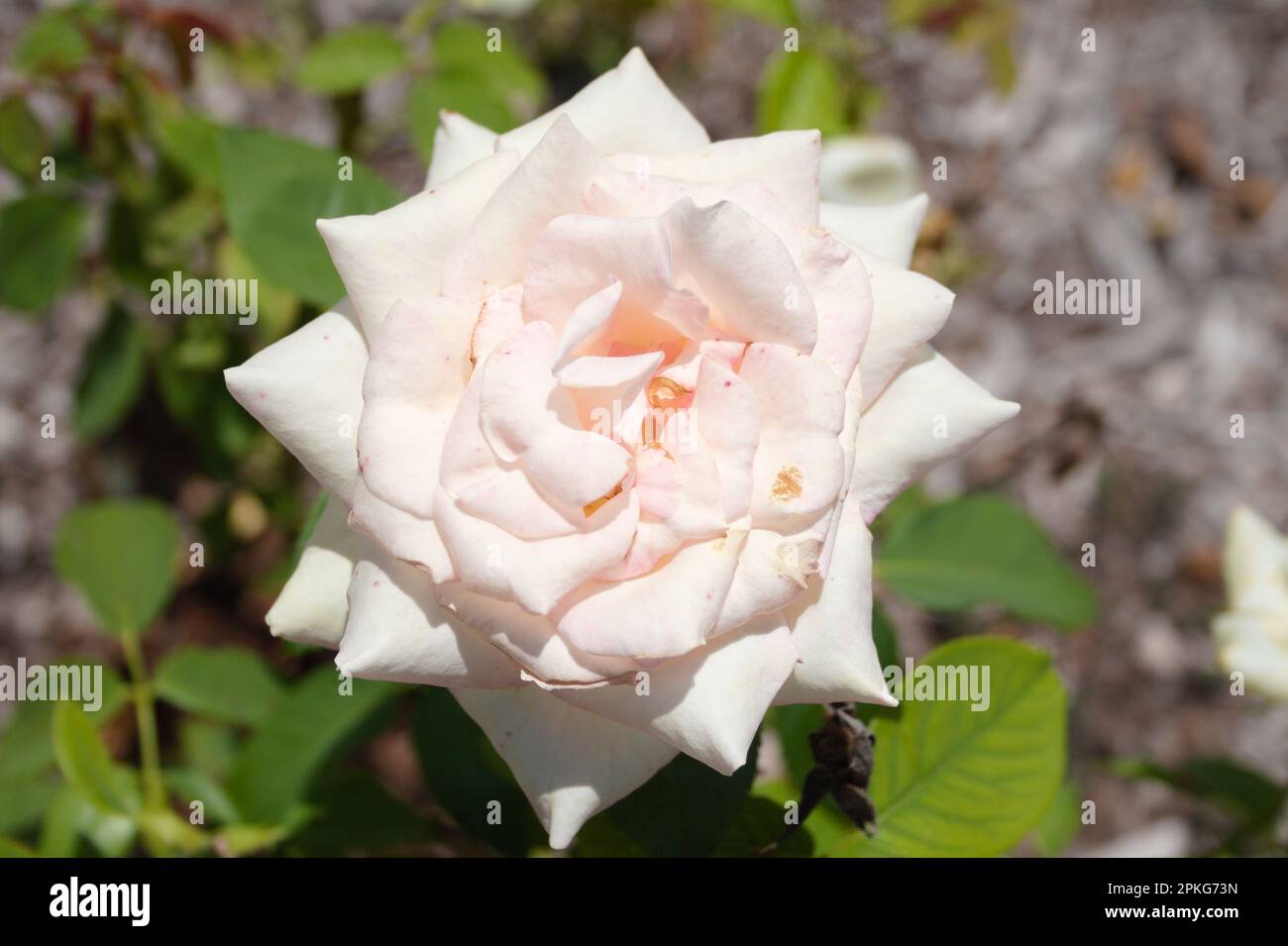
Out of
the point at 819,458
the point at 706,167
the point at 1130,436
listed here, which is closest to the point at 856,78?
the point at 1130,436

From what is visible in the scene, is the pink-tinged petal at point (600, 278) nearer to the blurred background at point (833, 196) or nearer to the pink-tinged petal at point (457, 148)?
the pink-tinged petal at point (457, 148)

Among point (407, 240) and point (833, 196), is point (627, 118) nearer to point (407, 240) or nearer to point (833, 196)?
point (407, 240)

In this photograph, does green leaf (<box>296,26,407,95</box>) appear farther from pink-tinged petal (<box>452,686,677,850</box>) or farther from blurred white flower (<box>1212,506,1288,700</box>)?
blurred white flower (<box>1212,506,1288,700</box>)

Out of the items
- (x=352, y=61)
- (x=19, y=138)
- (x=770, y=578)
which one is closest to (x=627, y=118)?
(x=770, y=578)

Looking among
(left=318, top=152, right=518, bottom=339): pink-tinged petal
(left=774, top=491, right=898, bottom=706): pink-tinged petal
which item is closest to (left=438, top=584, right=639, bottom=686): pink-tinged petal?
(left=774, top=491, right=898, bottom=706): pink-tinged petal

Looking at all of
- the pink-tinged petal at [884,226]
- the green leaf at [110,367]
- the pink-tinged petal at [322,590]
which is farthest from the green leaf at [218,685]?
the pink-tinged petal at [884,226]

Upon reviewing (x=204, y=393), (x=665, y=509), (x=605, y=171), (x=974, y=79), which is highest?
(x=974, y=79)
